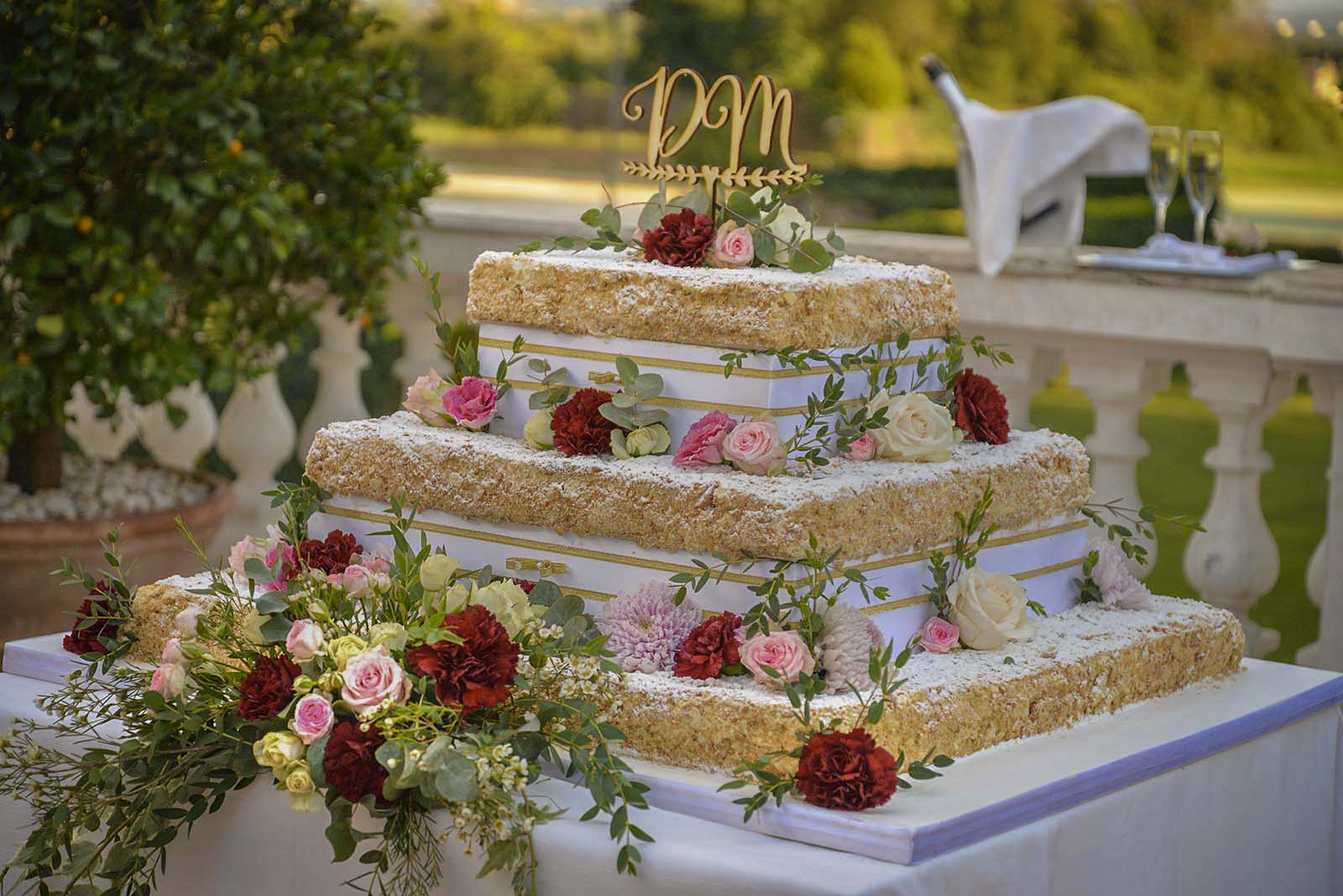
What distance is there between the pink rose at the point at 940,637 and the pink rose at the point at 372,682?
663 mm

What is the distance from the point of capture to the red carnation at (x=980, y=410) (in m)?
2.39

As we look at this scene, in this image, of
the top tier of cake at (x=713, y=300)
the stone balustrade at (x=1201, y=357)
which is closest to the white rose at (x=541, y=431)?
the top tier of cake at (x=713, y=300)

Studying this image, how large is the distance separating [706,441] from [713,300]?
0.66 ft

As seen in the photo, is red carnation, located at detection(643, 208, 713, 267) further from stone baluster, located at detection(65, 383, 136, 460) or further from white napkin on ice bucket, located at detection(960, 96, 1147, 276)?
stone baluster, located at detection(65, 383, 136, 460)

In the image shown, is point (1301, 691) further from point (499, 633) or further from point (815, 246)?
point (499, 633)

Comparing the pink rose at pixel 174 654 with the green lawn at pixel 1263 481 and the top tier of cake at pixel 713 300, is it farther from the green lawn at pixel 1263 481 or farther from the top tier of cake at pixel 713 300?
the green lawn at pixel 1263 481

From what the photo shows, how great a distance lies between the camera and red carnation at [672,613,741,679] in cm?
198

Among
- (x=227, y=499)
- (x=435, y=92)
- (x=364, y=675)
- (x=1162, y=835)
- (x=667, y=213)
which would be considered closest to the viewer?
(x=364, y=675)

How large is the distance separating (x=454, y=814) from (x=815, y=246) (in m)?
0.95

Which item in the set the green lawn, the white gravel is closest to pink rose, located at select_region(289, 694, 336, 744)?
the white gravel

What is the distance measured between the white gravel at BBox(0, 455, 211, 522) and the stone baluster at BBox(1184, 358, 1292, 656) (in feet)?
8.07

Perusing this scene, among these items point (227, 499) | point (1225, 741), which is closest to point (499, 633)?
point (1225, 741)

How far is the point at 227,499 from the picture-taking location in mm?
4371

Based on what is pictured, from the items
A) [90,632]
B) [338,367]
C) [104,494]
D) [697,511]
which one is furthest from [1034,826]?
[338,367]
